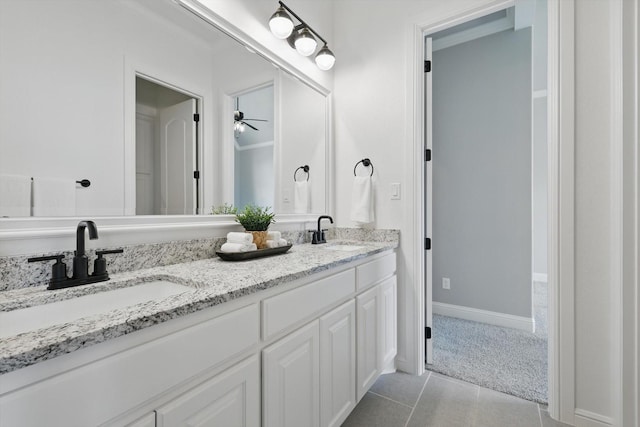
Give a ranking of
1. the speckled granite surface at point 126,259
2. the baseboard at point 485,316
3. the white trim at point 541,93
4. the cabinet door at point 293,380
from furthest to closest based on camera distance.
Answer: the white trim at point 541,93 < the baseboard at point 485,316 < the cabinet door at point 293,380 < the speckled granite surface at point 126,259

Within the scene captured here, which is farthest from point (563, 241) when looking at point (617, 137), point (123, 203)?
point (123, 203)

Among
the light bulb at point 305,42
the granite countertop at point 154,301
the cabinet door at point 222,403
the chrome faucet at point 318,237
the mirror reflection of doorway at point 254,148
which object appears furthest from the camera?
the chrome faucet at point 318,237

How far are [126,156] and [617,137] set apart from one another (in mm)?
2160

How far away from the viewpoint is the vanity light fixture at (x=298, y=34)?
68.6 inches

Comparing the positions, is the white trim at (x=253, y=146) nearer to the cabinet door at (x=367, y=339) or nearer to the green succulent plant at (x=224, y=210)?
the green succulent plant at (x=224, y=210)

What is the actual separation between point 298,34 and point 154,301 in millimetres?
1821

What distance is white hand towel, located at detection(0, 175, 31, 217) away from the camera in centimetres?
94

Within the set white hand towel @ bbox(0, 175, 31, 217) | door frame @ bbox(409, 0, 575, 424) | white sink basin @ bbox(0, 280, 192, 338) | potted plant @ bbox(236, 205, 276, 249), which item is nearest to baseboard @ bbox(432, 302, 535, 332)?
door frame @ bbox(409, 0, 575, 424)

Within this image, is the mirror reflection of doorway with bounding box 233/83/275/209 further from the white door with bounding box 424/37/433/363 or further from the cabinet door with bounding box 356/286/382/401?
the white door with bounding box 424/37/433/363

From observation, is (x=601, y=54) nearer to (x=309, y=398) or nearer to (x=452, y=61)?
(x=452, y=61)

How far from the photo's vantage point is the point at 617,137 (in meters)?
1.44

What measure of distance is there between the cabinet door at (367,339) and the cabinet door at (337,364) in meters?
0.05

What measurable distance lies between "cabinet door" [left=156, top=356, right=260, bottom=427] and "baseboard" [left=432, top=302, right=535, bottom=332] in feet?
8.57

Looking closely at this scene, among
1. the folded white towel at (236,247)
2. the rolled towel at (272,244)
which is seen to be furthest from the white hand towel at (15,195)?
the rolled towel at (272,244)
